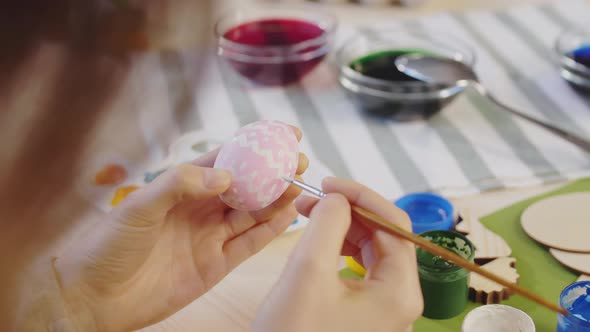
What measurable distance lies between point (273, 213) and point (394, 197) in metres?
0.27

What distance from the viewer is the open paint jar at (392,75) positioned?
1249 millimetres

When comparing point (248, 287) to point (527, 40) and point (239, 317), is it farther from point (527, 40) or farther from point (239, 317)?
point (527, 40)

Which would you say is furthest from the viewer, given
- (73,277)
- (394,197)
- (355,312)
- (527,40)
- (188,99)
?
(527,40)

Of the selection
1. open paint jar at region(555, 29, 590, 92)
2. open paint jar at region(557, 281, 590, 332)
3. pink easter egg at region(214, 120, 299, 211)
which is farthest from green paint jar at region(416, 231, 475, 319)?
open paint jar at region(555, 29, 590, 92)

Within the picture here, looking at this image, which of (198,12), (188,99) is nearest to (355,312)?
(188,99)

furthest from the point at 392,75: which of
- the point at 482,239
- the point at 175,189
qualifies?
the point at 175,189

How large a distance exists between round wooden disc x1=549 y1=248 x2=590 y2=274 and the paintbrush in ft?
0.72

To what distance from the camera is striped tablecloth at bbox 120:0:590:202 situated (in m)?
1.16

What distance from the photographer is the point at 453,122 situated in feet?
4.29

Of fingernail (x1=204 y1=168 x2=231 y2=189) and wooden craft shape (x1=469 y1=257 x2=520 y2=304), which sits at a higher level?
fingernail (x1=204 y1=168 x2=231 y2=189)

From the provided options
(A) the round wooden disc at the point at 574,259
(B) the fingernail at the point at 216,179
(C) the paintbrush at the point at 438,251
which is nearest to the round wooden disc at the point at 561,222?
(A) the round wooden disc at the point at 574,259

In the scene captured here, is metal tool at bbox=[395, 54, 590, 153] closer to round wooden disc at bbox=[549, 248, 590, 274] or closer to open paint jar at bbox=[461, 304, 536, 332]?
round wooden disc at bbox=[549, 248, 590, 274]

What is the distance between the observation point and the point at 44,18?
6.23 feet

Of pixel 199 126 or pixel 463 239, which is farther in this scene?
pixel 199 126
